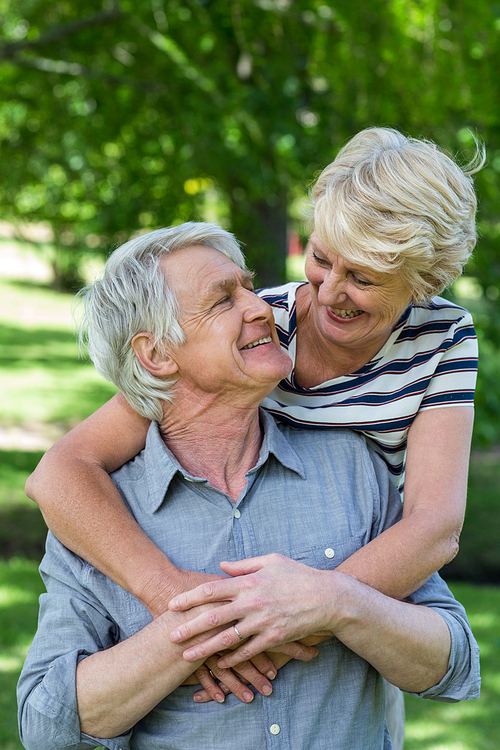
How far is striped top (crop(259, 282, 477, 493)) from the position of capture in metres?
1.96

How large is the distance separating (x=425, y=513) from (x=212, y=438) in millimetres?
568

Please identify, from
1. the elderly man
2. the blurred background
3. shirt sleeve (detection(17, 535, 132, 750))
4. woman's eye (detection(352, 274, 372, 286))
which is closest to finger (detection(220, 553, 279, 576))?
the elderly man

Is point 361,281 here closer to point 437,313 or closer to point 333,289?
point 333,289

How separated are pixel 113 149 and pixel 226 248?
13.4 ft

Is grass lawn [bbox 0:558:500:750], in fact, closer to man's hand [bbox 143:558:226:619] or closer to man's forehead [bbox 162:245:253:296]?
man's hand [bbox 143:558:226:619]

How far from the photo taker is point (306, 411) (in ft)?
6.75

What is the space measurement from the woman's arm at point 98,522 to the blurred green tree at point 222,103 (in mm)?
2551

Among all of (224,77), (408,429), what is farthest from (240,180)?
(408,429)

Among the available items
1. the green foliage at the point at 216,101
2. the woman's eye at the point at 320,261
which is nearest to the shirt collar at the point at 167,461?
the woman's eye at the point at 320,261

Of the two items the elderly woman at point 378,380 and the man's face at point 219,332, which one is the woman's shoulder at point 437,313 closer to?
the elderly woman at point 378,380

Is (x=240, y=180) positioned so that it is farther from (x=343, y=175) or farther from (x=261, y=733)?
(x=261, y=733)

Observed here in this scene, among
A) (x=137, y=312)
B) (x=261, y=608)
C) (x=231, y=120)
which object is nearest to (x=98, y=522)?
(x=261, y=608)

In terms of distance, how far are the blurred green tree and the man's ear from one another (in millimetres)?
2251

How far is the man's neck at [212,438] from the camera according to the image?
6.34 feet
